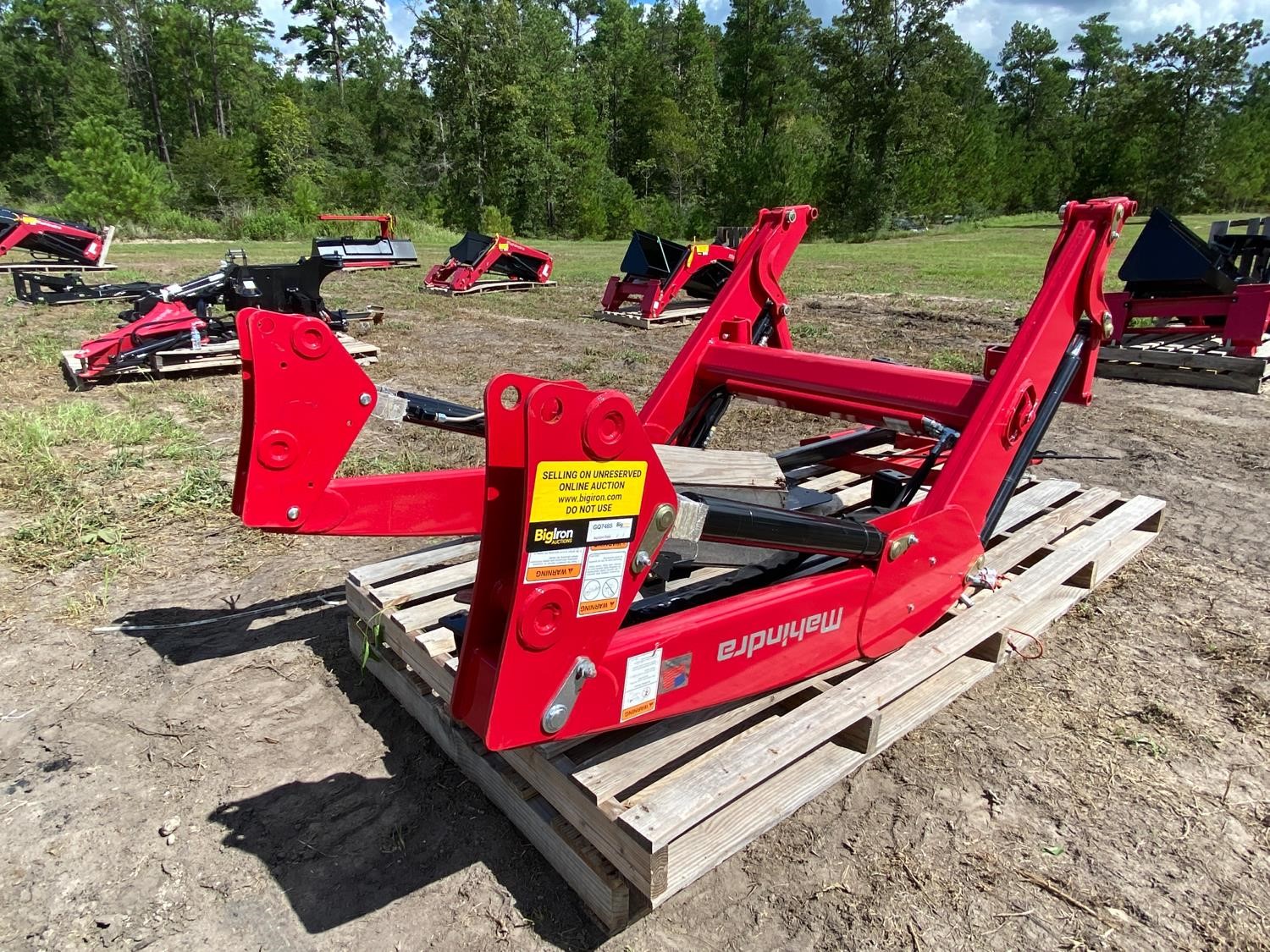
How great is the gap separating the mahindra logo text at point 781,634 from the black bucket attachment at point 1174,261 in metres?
7.49

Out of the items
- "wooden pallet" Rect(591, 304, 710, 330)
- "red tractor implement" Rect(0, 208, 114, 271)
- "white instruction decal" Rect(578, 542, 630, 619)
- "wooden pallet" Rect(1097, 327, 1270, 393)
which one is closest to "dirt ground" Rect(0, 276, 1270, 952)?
"white instruction decal" Rect(578, 542, 630, 619)

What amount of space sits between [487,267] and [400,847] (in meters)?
13.5

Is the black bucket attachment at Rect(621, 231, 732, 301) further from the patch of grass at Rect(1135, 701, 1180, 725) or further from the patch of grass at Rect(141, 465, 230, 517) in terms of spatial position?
the patch of grass at Rect(1135, 701, 1180, 725)

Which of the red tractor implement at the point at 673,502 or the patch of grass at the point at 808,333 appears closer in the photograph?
the red tractor implement at the point at 673,502

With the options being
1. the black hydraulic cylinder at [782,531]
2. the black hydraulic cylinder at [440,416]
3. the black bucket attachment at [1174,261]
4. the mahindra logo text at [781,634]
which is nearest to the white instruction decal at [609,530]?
the black hydraulic cylinder at [782,531]

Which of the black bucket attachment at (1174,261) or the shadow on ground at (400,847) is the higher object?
the black bucket attachment at (1174,261)

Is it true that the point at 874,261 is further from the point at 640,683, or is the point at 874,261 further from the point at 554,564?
the point at 554,564

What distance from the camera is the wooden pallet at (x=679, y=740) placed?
2.10m

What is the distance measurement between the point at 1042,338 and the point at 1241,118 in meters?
60.7

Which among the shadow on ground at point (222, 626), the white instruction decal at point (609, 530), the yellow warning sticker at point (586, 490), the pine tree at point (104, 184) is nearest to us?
the yellow warning sticker at point (586, 490)

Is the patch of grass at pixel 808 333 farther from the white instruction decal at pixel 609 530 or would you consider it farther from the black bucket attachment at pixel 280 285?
the white instruction decal at pixel 609 530

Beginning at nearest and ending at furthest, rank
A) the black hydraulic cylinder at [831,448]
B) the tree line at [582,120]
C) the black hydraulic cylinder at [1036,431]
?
1. the black hydraulic cylinder at [1036,431]
2. the black hydraulic cylinder at [831,448]
3. the tree line at [582,120]

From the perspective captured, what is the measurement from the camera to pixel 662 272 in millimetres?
11984

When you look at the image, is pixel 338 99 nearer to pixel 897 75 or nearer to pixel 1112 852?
pixel 897 75
